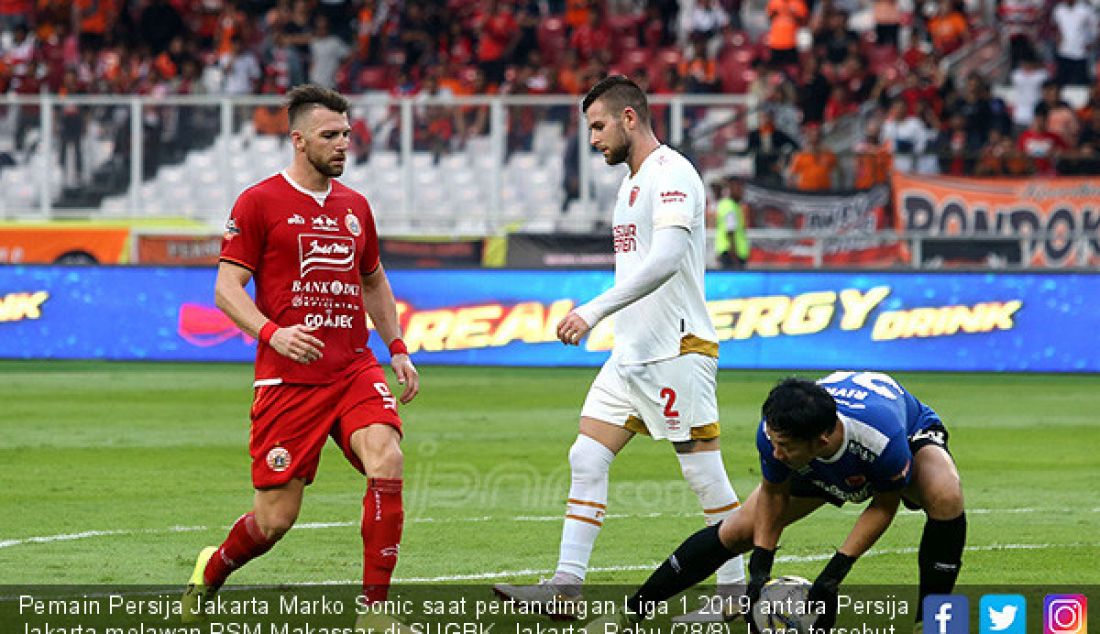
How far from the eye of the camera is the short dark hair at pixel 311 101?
25.8 ft

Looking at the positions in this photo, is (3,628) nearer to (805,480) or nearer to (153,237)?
(805,480)

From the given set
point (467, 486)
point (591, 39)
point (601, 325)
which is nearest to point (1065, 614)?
point (467, 486)

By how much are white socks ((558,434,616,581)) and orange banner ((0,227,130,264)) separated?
18927mm

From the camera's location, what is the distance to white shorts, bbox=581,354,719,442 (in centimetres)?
829

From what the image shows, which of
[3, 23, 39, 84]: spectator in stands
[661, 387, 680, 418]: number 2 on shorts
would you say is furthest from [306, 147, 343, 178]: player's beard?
[3, 23, 39, 84]: spectator in stands

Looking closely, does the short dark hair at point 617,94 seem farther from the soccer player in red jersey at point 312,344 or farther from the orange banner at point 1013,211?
the orange banner at point 1013,211

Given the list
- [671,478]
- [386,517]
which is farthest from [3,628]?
[671,478]

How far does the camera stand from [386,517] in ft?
24.8

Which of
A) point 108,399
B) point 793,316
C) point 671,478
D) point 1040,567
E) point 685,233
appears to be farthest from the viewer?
point 793,316

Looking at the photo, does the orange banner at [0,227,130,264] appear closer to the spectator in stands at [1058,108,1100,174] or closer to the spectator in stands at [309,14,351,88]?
the spectator in stands at [309,14,351,88]

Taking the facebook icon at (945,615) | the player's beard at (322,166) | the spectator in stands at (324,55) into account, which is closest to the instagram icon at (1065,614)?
the facebook icon at (945,615)

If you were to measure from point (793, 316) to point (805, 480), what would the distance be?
1330 centimetres

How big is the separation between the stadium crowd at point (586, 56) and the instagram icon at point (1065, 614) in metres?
17.4

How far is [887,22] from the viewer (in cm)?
2958
